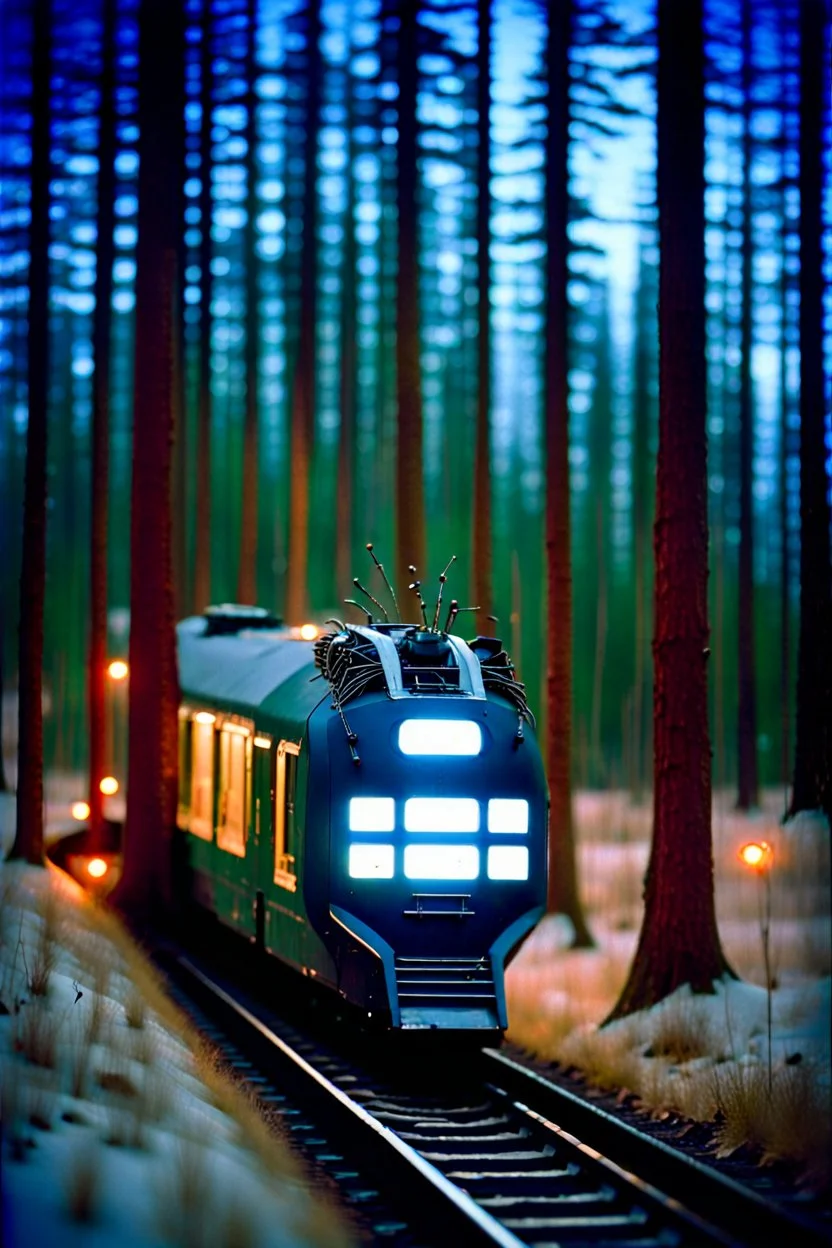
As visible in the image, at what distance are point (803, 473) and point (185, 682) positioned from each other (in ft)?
27.4

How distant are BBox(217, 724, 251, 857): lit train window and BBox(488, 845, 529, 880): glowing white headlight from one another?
4.25 meters

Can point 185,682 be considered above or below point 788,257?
below

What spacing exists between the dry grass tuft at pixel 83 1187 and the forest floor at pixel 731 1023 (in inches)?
160

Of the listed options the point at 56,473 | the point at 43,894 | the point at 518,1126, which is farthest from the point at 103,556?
the point at 56,473

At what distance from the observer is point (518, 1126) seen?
11172 millimetres

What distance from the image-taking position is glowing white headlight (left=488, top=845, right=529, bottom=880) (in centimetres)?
1250

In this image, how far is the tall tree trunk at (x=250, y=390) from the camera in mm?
30203

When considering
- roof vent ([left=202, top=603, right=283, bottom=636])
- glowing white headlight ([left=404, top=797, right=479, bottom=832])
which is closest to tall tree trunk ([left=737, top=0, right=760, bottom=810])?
roof vent ([left=202, top=603, right=283, bottom=636])

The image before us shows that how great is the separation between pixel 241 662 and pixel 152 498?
2.84m

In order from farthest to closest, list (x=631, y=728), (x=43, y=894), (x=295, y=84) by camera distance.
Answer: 1. (x=631, y=728)
2. (x=295, y=84)
3. (x=43, y=894)

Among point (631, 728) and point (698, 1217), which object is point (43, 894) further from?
point (631, 728)

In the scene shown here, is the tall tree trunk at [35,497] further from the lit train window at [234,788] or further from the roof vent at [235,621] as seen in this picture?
the roof vent at [235,621]

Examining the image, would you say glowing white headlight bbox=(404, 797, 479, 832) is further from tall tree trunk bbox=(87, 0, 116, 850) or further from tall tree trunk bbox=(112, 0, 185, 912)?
tall tree trunk bbox=(87, 0, 116, 850)

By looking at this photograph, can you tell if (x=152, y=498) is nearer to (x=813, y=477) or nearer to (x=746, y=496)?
(x=813, y=477)
